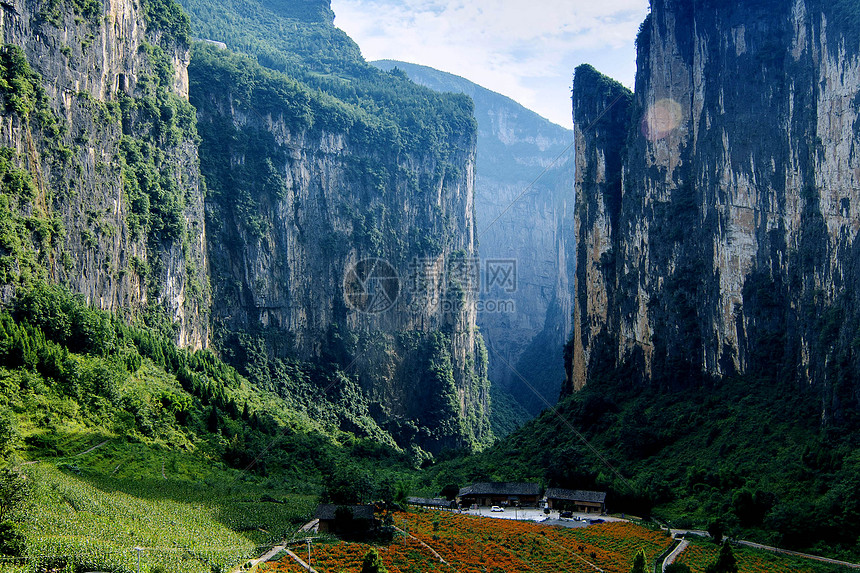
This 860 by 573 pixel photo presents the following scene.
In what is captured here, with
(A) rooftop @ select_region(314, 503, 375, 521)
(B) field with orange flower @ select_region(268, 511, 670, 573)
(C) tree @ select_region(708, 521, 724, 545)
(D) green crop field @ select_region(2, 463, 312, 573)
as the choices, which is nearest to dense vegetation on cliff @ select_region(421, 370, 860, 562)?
(C) tree @ select_region(708, 521, 724, 545)

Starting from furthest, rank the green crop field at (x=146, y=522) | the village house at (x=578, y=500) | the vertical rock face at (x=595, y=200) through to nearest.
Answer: the vertical rock face at (x=595, y=200)
the village house at (x=578, y=500)
the green crop field at (x=146, y=522)

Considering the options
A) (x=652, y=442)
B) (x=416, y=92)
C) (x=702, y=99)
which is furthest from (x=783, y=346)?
(x=416, y=92)

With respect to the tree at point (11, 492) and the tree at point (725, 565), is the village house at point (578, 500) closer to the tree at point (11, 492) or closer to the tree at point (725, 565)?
the tree at point (725, 565)

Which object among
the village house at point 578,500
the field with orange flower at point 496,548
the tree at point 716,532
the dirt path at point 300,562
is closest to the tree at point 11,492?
the field with orange flower at point 496,548

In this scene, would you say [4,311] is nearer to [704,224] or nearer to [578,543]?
[578,543]

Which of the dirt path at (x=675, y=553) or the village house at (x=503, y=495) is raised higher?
the village house at (x=503, y=495)

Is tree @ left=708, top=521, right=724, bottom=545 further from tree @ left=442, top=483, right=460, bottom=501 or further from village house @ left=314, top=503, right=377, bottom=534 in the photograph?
tree @ left=442, top=483, right=460, bottom=501
